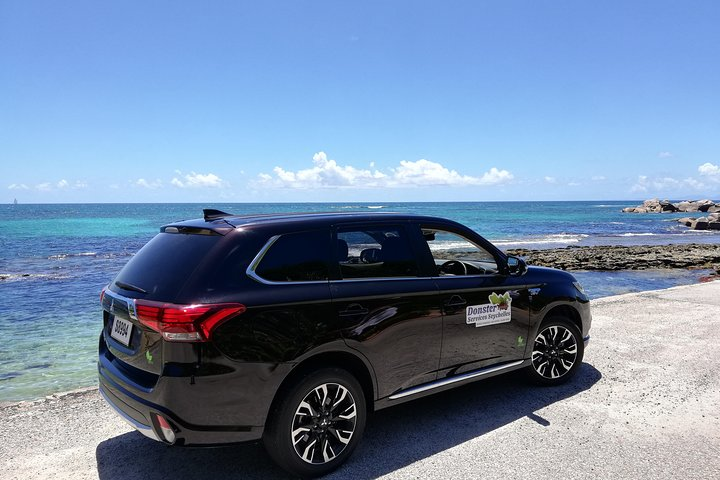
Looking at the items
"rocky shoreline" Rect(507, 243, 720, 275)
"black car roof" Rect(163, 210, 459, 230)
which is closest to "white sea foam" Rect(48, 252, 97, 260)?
"rocky shoreline" Rect(507, 243, 720, 275)

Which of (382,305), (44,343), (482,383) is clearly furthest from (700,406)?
(44,343)

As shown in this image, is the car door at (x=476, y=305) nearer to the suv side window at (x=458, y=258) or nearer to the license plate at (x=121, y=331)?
the suv side window at (x=458, y=258)

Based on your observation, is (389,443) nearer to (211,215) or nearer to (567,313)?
(211,215)

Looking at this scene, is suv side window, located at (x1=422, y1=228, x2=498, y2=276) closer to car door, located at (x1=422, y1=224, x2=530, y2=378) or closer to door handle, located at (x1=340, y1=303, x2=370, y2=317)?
car door, located at (x1=422, y1=224, x2=530, y2=378)

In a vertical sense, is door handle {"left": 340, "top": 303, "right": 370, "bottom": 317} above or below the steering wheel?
below

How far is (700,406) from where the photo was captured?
14.6 ft

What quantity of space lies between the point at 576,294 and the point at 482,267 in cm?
115

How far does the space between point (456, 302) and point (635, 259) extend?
2075 cm

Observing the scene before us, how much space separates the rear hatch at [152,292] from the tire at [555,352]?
3.24 meters

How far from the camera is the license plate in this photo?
123 inches

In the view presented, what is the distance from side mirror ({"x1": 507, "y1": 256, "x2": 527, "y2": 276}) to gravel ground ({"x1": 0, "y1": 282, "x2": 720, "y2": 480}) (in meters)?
1.19

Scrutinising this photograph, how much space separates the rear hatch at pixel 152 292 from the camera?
9.41 ft

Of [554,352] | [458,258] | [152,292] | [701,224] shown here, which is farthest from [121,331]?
[701,224]

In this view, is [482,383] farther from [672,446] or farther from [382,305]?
[382,305]
